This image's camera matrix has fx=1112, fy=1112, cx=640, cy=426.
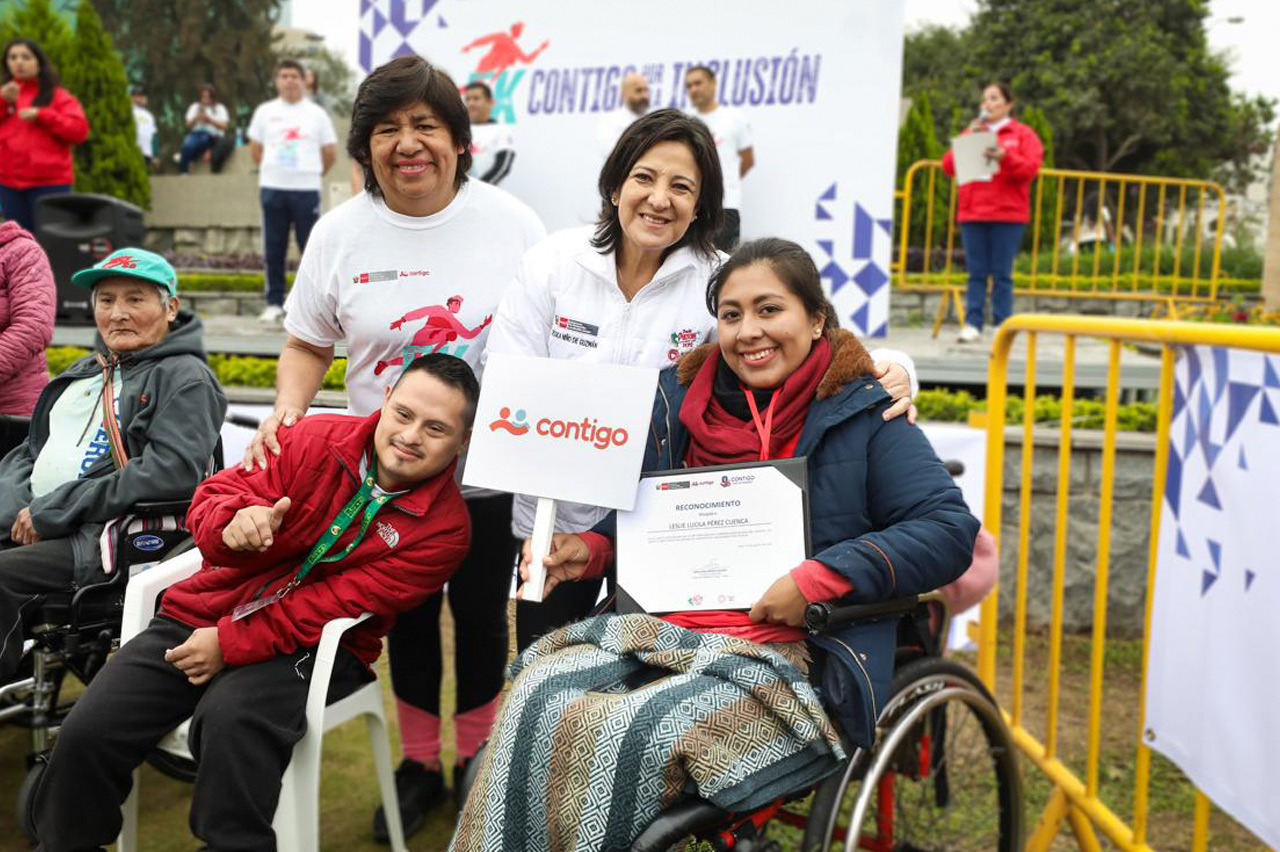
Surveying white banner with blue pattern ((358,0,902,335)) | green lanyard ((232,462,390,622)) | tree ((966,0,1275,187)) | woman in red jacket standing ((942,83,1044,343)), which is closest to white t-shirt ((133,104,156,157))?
white banner with blue pattern ((358,0,902,335))

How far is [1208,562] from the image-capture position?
2697 millimetres

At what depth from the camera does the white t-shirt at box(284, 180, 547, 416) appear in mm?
2816

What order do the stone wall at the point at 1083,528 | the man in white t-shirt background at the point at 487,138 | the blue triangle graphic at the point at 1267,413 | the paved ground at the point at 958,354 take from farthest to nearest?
the man in white t-shirt background at the point at 487,138, the paved ground at the point at 958,354, the stone wall at the point at 1083,528, the blue triangle graphic at the point at 1267,413

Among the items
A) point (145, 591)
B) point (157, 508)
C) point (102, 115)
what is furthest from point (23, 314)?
point (102, 115)

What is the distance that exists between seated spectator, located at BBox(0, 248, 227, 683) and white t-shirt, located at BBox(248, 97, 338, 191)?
5656mm

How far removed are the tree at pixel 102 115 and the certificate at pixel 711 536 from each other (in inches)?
507

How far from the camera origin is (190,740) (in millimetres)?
2451

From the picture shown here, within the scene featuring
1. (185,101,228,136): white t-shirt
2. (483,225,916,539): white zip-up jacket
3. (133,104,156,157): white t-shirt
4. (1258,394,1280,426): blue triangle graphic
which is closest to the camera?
(1258,394,1280,426): blue triangle graphic

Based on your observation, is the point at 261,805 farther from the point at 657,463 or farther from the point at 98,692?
the point at 657,463

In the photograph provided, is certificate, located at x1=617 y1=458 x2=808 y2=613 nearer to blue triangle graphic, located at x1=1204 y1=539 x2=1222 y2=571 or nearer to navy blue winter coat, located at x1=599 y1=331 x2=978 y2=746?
navy blue winter coat, located at x1=599 y1=331 x2=978 y2=746

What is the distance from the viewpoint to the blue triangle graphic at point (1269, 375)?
8.13 feet

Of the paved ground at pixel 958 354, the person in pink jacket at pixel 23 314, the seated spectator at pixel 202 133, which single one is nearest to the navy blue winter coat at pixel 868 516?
the person in pink jacket at pixel 23 314

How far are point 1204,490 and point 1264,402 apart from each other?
0.32 metres

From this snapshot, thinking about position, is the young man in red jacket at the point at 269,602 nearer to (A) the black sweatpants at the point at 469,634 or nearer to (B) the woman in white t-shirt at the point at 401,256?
(B) the woman in white t-shirt at the point at 401,256
